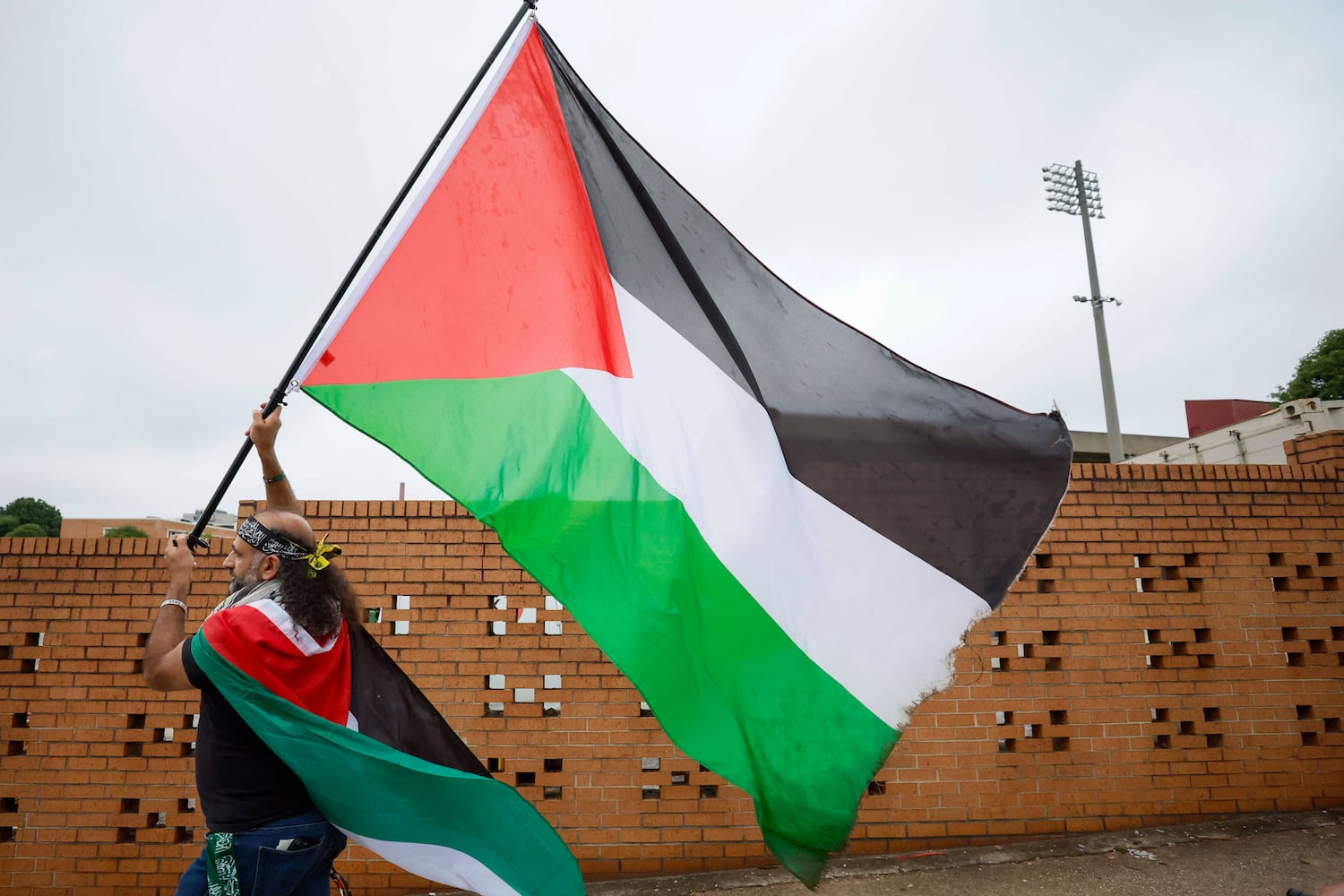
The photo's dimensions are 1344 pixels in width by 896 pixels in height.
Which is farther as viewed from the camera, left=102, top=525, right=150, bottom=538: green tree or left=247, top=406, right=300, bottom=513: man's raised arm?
left=102, top=525, right=150, bottom=538: green tree

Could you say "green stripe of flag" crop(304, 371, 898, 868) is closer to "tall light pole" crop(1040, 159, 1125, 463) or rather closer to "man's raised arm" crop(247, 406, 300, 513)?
"man's raised arm" crop(247, 406, 300, 513)

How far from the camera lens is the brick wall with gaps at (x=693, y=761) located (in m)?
4.30

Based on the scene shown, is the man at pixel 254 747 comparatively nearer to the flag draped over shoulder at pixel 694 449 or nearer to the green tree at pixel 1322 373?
the flag draped over shoulder at pixel 694 449

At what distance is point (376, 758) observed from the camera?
7.28ft

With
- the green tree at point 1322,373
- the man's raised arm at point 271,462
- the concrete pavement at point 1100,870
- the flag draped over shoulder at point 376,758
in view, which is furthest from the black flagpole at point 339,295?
the green tree at point 1322,373

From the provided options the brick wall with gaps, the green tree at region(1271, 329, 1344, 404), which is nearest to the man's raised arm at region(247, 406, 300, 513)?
the brick wall with gaps

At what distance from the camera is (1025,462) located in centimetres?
244

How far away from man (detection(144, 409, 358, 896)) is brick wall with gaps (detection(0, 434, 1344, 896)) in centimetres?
216

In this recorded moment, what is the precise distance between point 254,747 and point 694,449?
1.43 metres

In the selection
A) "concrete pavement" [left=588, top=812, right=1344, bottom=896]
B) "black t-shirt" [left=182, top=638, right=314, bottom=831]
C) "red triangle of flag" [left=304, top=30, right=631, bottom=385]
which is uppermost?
"red triangle of flag" [left=304, top=30, right=631, bottom=385]

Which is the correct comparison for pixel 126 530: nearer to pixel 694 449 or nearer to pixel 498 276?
pixel 498 276

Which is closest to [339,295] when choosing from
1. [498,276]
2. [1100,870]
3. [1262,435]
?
[498,276]

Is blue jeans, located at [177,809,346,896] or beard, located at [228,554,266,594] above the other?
beard, located at [228,554,266,594]

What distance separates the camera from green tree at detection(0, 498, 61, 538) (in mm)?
49562
